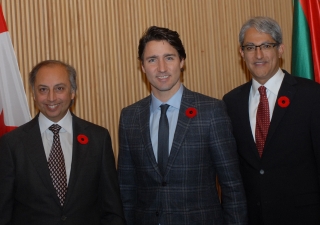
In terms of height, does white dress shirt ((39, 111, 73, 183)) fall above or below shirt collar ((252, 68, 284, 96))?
below

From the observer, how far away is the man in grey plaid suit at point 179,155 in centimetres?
241

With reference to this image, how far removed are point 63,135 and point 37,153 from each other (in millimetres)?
216

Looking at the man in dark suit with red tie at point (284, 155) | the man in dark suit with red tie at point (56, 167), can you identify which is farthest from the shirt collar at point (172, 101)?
the man in dark suit with red tie at point (284, 155)

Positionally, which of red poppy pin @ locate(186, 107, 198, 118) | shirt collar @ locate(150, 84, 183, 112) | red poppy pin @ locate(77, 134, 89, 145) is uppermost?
shirt collar @ locate(150, 84, 183, 112)

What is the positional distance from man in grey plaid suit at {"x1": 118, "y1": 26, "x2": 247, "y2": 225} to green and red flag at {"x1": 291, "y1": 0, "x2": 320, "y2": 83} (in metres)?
1.56

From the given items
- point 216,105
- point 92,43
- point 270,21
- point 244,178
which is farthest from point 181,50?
point 92,43

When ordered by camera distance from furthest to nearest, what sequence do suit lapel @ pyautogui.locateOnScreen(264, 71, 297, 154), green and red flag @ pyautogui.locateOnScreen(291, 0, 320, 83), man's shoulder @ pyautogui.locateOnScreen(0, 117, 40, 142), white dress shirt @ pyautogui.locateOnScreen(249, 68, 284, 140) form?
green and red flag @ pyautogui.locateOnScreen(291, 0, 320, 83), white dress shirt @ pyautogui.locateOnScreen(249, 68, 284, 140), suit lapel @ pyautogui.locateOnScreen(264, 71, 297, 154), man's shoulder @ pyautogui.locateOnScreen(0, 117, 40, 142)

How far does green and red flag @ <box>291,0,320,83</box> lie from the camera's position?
3.74 meters

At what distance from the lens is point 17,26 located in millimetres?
3434

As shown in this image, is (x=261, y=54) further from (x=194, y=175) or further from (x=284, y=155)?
(x=194, y=175)

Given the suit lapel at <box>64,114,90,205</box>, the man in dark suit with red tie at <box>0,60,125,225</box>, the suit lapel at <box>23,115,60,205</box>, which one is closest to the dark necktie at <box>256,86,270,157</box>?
the man in dark suit with red tie at <box>0,60,125,225</box>

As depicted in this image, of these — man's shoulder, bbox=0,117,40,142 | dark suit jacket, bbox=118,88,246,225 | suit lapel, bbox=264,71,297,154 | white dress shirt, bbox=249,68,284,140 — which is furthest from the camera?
white dress shirt, bbox=249,68,284,140

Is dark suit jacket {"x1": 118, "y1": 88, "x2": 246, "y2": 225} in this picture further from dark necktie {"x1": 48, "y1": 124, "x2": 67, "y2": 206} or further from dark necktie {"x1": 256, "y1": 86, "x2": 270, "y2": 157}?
dark necktie {"x1": 48, "y1": 124, "x2": 67, "y2": 206}

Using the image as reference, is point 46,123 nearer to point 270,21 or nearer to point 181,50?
point 181,50
